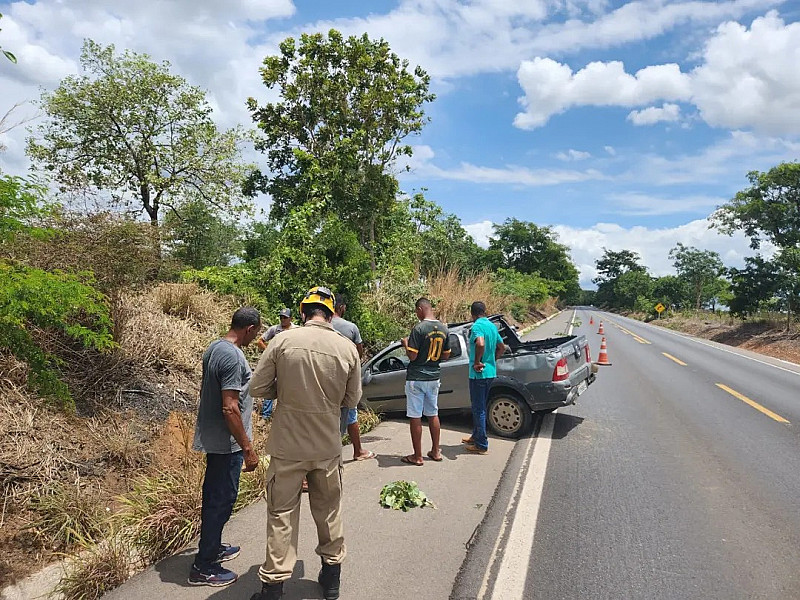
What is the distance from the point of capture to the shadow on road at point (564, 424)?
276 inches

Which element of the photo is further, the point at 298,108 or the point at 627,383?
the point at 298,108

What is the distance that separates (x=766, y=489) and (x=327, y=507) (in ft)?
14.6

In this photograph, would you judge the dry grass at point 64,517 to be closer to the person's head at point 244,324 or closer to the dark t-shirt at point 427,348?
the person's head at point 244,324

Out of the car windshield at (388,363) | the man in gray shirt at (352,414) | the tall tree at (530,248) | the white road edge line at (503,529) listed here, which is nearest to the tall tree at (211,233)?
the car windshield at (388,363)

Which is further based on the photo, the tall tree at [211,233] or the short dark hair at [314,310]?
the tall tree at [211,233]

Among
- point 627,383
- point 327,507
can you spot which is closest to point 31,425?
point 327,507

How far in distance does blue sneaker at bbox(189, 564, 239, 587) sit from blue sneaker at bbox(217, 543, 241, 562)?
0.71ft

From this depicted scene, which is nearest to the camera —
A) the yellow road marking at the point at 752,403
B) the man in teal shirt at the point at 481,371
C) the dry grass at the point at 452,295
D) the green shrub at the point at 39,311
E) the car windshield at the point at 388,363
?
the green shrub at the point at 39,311

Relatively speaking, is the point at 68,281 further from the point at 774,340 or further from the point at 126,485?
the point at 774,340

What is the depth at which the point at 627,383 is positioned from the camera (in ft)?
37.4

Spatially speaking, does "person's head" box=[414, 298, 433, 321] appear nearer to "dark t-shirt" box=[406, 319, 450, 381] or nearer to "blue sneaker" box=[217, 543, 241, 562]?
"dark t-shirt" box=[406, 319, 450, 381]

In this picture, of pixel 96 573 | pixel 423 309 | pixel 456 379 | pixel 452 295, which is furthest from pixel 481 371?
pixel 452 295

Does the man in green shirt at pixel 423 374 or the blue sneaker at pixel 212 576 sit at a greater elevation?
the man in green shirt at pixel 423 374

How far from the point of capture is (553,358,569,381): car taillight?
6668mm
